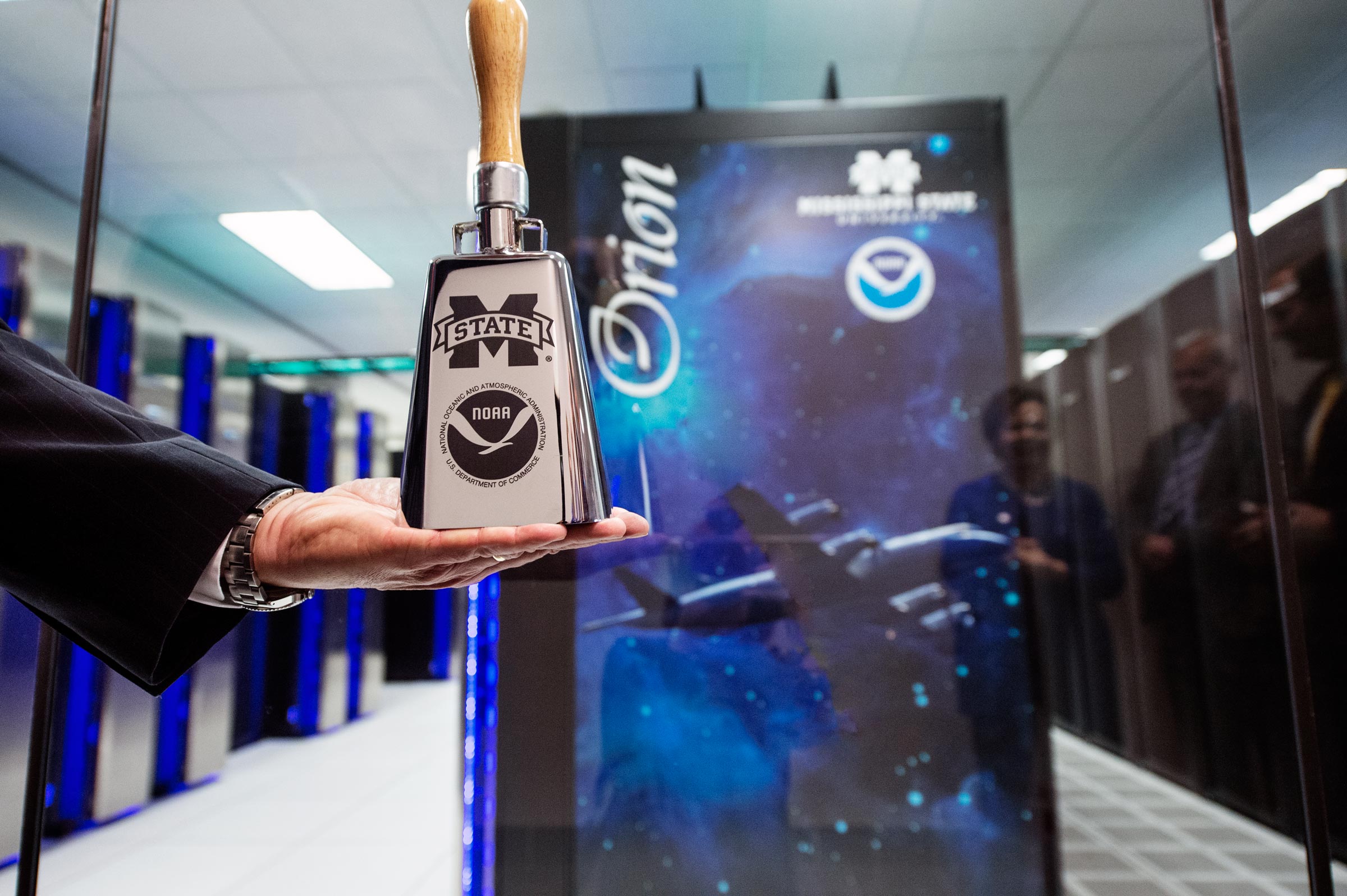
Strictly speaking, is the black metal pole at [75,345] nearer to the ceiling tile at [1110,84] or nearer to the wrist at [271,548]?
the wrist at [271,548]

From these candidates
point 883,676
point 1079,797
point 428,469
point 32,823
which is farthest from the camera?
point 1079,797

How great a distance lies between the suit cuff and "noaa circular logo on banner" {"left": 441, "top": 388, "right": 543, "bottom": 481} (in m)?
0.18

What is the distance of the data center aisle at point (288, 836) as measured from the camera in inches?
43.6

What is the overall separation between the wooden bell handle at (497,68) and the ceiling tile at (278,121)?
62 centimetres

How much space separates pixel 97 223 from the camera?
2.80ft

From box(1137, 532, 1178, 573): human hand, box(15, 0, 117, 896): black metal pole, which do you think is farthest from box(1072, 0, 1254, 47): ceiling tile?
box(15, 0, 117, 896): black metal pole

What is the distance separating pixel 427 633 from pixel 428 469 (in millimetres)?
1260

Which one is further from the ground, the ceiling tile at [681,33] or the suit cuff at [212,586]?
the ceiling tile at [681,33]

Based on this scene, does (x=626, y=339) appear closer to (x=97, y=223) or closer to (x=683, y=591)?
(x=683, y=591)

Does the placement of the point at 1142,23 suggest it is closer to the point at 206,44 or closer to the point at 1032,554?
the point at 1032,554

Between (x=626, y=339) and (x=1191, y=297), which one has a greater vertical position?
(x=1191, y=297)

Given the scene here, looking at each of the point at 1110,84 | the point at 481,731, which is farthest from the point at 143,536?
the point at 1110,84

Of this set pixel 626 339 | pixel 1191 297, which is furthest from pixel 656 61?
pixel 1191 297

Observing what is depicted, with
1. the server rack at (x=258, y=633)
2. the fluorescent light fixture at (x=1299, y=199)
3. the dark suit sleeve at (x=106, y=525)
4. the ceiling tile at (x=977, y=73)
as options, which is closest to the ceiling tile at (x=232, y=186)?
the server rack at (x=258, y=633)
